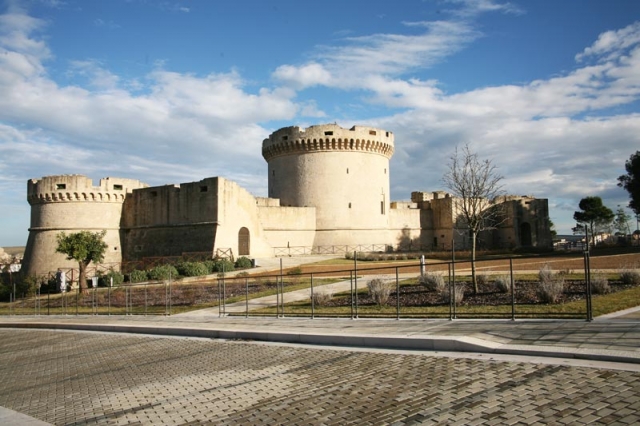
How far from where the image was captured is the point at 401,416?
522 centimetres

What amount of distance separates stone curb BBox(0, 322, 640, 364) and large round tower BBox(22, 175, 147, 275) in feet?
85.5

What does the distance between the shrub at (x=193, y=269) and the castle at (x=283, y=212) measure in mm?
3494

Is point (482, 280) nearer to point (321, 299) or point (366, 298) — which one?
point (366, 298)

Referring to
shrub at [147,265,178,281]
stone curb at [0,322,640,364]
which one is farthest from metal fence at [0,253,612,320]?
stone curb at [0,322,640,364]

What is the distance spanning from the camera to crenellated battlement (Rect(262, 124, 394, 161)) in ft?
144

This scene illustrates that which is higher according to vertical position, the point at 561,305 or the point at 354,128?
the point at 354,128

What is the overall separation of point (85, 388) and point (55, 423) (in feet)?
5.78

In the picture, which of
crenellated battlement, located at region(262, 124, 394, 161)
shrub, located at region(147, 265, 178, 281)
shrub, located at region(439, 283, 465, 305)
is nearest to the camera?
shrub, located at region(439, 283, 465, 305)

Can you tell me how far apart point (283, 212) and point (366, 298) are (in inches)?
1012

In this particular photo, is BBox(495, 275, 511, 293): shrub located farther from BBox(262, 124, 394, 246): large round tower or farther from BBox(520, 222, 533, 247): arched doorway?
BBox(520, 222, 533, 247): arched doorway

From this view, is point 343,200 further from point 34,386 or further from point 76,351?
point 34,386

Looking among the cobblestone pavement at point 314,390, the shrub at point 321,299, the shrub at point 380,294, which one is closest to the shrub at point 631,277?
the shrub at point 380,294

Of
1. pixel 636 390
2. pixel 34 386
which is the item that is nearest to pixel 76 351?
pixel 34 386

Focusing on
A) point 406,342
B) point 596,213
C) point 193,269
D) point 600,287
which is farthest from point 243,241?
point 596,213
